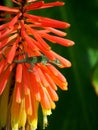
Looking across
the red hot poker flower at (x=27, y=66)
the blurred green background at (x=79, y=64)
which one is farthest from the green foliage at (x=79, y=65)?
the red hot poker flower at (x=27, y=66)

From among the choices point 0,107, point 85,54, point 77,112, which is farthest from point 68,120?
point 0,107

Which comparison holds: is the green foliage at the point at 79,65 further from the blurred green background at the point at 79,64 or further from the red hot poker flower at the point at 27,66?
the red hot poker flower at the point at 27,66

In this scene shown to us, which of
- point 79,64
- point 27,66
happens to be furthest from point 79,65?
point 27,66

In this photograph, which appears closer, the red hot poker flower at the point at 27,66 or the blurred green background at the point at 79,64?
the red hot poker flower at the point at 27,66

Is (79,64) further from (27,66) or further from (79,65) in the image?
(27,66)

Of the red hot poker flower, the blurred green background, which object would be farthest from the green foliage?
the red hot poker flower

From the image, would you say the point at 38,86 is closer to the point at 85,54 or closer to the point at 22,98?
the point at 22,98
